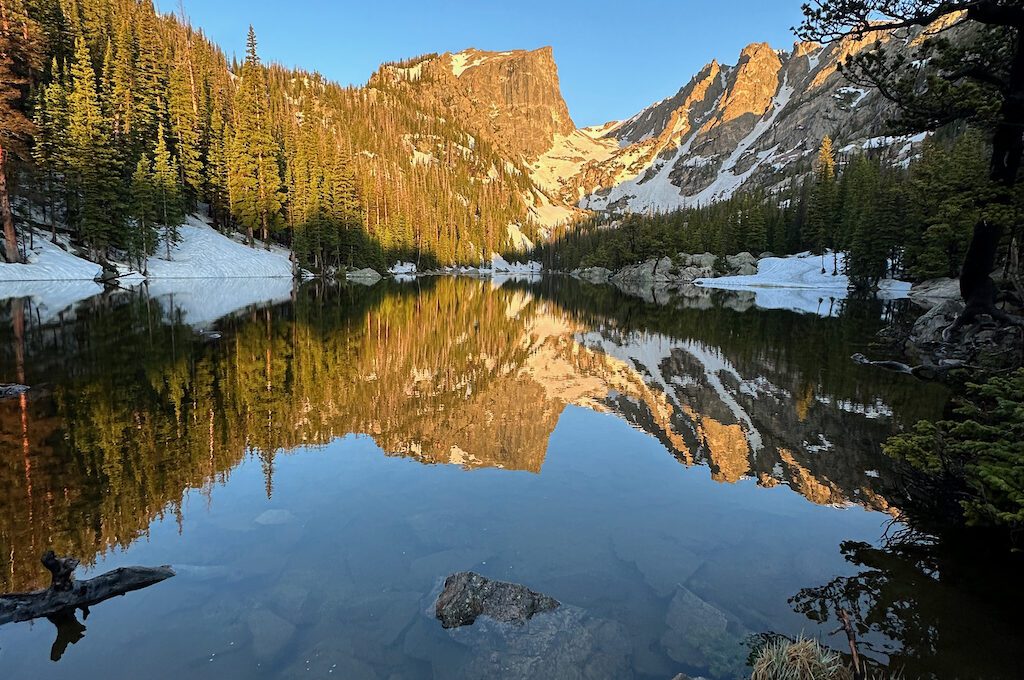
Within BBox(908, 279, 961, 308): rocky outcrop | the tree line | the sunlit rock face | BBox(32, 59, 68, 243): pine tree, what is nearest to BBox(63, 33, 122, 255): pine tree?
BBox(32, 59, 68, 243): pine tree

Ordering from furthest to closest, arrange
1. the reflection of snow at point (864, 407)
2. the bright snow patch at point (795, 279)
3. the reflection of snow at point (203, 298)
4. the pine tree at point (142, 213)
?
the bright snow patch at point (795, 279) < the pine tree at point (142, 213) < the reflection of snow at point (203, 298) < the reflection of snow at point (864, 407)

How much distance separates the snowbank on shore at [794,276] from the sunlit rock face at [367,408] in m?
61.0

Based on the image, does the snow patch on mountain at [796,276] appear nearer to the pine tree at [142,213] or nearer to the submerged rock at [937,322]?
the submerged rock at [937,322]

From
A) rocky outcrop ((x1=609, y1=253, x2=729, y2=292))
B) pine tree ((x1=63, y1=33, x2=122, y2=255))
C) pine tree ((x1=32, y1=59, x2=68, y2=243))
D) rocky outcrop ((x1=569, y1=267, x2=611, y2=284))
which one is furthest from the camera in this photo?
rocky outcrop ((x1=569, y1=267, x2=611, y2=284))

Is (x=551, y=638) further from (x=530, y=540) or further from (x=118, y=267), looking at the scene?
(x=118, y=267)

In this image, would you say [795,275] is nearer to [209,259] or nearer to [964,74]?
[964,74]

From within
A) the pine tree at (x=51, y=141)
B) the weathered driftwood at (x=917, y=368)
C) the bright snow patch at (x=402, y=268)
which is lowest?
the weathered driftwood at (x=917, y=368)

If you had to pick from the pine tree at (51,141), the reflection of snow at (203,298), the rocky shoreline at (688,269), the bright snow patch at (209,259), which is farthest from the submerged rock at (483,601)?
the rocky shoreline at (688,269)

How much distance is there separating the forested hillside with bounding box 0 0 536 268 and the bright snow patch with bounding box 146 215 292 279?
7.32 feet

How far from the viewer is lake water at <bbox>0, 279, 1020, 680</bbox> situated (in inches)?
205

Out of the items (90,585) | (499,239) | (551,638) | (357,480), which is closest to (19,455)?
(90,585)

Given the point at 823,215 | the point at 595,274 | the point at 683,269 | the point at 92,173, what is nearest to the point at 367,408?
the point at 92,173

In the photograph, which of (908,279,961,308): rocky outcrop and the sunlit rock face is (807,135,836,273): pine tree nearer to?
(908,279,961,308): rocky outcrop

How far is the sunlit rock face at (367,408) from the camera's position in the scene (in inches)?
336
